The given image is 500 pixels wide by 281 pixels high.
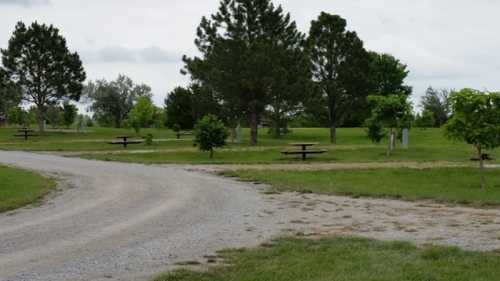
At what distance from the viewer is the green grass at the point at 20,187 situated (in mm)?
13227

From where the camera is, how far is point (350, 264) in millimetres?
6746

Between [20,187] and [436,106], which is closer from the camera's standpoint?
[20,187]

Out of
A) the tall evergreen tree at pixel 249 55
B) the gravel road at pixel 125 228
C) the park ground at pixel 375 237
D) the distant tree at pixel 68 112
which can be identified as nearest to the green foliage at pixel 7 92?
the distant tree at pixel 68 112

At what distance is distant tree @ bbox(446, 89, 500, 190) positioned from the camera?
1880cm

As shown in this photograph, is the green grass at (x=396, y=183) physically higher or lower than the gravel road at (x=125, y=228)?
lower

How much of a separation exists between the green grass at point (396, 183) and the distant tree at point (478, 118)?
1.50 meters

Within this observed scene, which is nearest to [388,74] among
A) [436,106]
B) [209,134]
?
[436,106]

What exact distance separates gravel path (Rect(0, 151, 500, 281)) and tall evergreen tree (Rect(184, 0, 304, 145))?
25.3 meters

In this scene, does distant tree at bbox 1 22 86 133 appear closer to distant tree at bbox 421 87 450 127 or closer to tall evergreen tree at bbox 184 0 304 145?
tall evergreen tree at bbox 184 0 304 145

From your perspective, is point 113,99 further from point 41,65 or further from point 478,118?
point 478,118

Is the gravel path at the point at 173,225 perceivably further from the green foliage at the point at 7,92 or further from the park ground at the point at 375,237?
the green foliage at the point at 7,92

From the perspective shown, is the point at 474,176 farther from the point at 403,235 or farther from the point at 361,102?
the point at 361,102

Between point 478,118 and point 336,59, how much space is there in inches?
1187

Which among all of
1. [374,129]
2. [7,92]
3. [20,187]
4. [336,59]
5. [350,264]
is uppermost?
[336,59]
